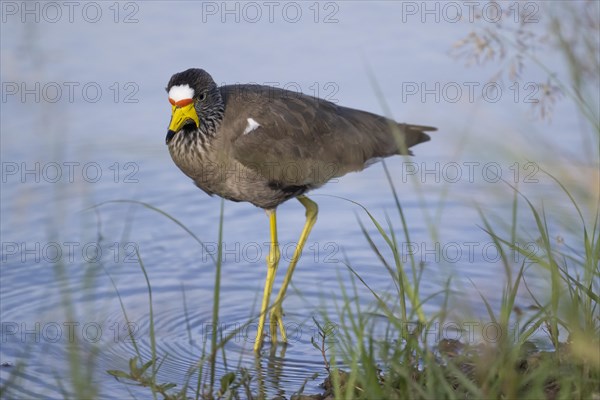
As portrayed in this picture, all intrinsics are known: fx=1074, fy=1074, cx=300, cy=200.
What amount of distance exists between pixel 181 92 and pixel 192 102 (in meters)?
0.09

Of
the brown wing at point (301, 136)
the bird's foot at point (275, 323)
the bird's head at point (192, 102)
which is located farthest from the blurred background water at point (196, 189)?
the bird's head at point (192, 102)

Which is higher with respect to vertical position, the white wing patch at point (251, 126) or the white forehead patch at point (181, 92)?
the white forehead patch at point (181, 92)

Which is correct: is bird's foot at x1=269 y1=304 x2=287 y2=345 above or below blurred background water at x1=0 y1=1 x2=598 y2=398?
below

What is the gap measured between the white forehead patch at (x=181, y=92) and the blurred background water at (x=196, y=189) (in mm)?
713

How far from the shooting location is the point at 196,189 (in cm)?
827

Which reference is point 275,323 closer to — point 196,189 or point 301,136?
point 301,136

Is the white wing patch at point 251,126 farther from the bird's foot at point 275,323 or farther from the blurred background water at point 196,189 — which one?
the bird's foot at point 275,323

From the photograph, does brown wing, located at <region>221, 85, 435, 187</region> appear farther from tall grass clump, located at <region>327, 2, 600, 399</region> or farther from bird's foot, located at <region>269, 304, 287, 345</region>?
tall grass clump, located at <region>327, 2, 600, 399</region>

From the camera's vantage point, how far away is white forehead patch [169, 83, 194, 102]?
6.37 meters

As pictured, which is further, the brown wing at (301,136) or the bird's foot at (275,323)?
the brown wing at (301,136)

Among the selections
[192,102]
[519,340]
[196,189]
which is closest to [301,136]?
[192,102]

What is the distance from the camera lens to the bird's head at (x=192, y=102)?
20.9ft

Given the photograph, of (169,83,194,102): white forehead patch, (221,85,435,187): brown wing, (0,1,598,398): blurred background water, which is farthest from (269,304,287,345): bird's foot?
(169,83,194,102): white forehead patch

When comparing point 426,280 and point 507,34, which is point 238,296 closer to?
point 426,280
